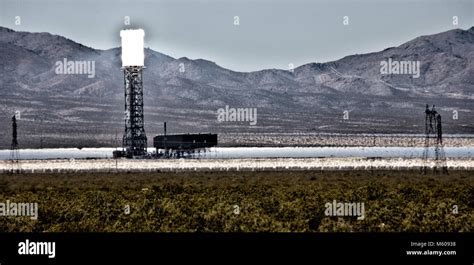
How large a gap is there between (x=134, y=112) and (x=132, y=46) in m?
9.69

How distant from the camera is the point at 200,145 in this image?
5084 inches

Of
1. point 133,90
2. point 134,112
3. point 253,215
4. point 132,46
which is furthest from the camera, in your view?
point 134,112

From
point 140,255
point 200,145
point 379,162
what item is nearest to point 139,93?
point 200,145

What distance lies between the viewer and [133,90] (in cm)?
10169

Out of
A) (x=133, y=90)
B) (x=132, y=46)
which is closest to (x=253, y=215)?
(x=132, y=46)

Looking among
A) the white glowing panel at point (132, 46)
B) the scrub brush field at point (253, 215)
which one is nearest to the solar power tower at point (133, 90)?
the white glowing panel at point (132, 46)

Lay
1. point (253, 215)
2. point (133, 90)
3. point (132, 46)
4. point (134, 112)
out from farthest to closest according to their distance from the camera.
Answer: point (134, 112)
point (133, 90)
point (132, 46)
point (253, 215)

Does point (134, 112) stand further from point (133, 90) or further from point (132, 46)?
point (132, 46)

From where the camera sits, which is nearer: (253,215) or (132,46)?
(253,215)

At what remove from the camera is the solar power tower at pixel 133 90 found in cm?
10025

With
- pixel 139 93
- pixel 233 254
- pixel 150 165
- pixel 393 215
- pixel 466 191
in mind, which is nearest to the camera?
pixel 233 254

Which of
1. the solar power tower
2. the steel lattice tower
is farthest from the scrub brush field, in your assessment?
the steel lattice tower

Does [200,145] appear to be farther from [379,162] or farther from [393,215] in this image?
[393,215]

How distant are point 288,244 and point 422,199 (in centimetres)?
2519
